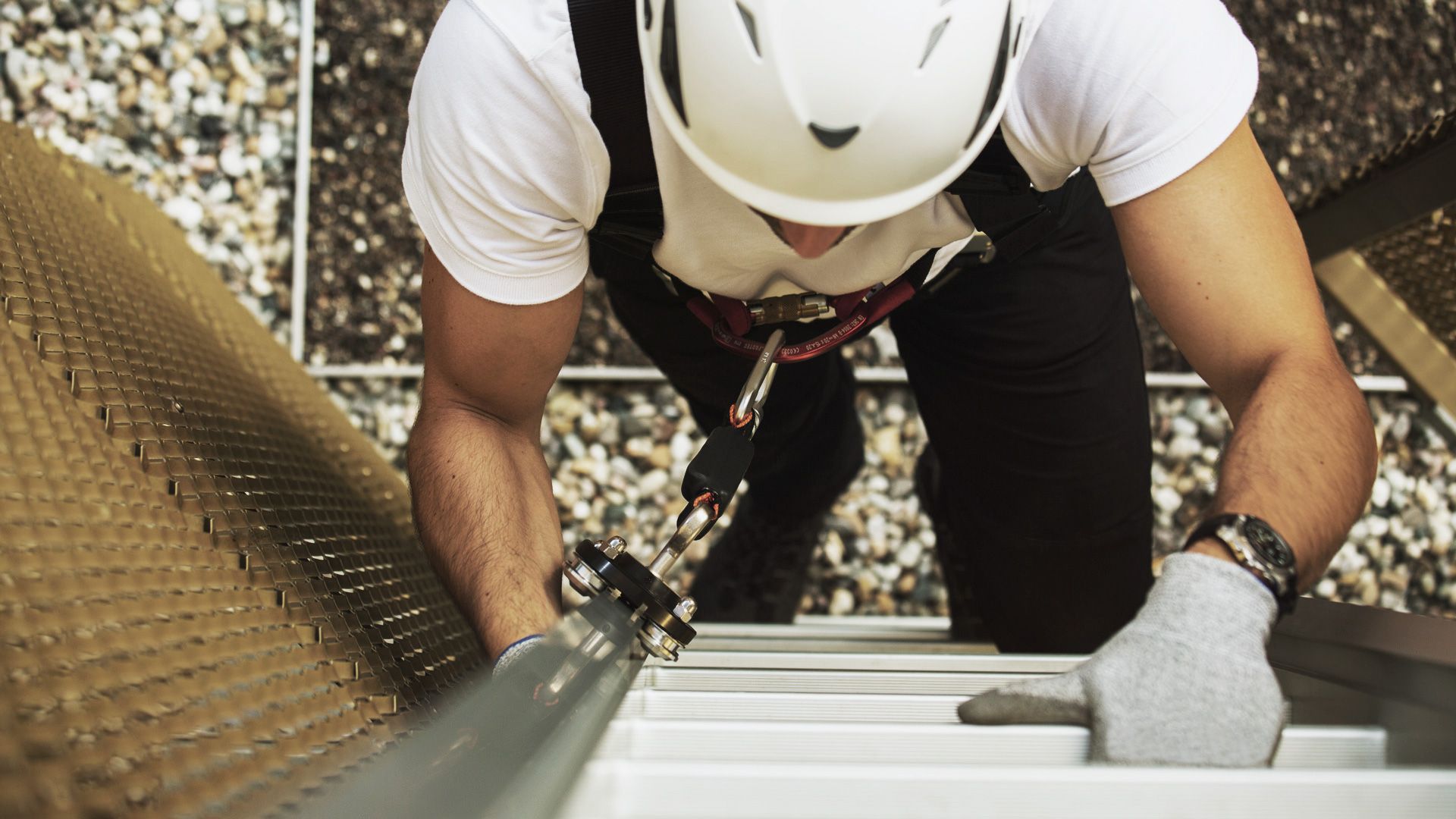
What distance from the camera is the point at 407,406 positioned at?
2803 millimetres

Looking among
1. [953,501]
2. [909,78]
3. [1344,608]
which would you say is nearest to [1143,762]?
[1344,608]

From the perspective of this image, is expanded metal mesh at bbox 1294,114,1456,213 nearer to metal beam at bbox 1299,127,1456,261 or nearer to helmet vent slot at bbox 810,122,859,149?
metal beam at bbox 1299,127,1456,261

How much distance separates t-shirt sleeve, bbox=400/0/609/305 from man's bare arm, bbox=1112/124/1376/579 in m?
0.73

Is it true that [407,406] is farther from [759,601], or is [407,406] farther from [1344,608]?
[1344,608]

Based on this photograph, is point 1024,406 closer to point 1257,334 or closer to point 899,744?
point 1257,334

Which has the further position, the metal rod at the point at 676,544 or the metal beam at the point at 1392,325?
the metal beam at the point at 1392,325

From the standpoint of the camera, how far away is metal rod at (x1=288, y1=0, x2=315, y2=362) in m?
2.78

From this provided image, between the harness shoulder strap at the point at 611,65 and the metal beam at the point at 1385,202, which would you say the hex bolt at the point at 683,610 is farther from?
the metal beam at the point at 1385,202

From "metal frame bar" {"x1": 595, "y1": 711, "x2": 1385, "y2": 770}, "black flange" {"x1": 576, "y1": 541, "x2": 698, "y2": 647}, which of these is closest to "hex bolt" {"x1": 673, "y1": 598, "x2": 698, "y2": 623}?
"black flange" {"x1": 576, "y1": 541, "x2": 698, "y2": 647}

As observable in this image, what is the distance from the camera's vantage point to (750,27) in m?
1.14

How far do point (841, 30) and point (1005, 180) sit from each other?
397mm

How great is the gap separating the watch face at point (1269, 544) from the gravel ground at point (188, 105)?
2459 mm

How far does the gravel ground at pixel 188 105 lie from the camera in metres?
2.79

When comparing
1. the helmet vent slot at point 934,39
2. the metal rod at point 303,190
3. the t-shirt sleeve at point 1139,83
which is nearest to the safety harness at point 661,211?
the t-shirt sleeve at point 1139,83
